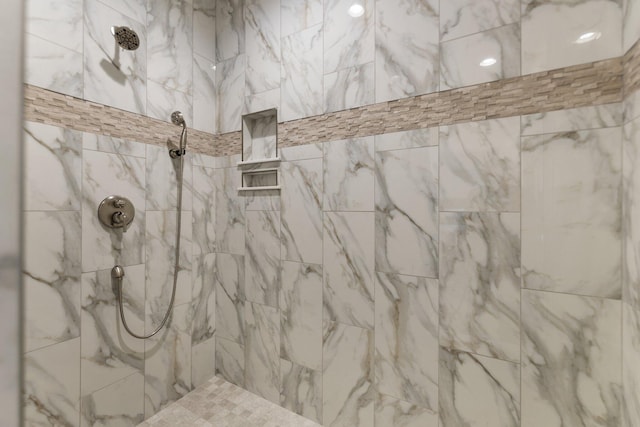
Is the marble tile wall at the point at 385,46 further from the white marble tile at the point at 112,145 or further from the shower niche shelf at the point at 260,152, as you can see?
the white marble tile at the point at 112,145

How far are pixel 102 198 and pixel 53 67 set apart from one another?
23.3 inches

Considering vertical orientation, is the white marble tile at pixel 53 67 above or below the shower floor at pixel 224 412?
above

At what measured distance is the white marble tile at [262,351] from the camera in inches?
70.0

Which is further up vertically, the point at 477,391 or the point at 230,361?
the point at 477,391

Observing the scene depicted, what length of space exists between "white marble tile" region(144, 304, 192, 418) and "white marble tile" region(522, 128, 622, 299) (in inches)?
72.9

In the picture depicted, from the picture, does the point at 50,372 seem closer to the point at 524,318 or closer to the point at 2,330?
the point at 2,330

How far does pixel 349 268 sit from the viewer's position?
1.53 m

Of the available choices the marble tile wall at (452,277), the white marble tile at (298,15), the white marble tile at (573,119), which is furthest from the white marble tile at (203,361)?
the white marble tile at (573,119)

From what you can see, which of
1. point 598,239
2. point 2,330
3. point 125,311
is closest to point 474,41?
point 598,239

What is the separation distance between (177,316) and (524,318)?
1.81m

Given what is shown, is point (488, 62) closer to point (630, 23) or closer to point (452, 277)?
point (630, 23)

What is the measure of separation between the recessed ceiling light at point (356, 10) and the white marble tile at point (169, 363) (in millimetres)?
1921

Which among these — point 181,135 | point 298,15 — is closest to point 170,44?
point 181,135

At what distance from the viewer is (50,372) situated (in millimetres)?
1273
